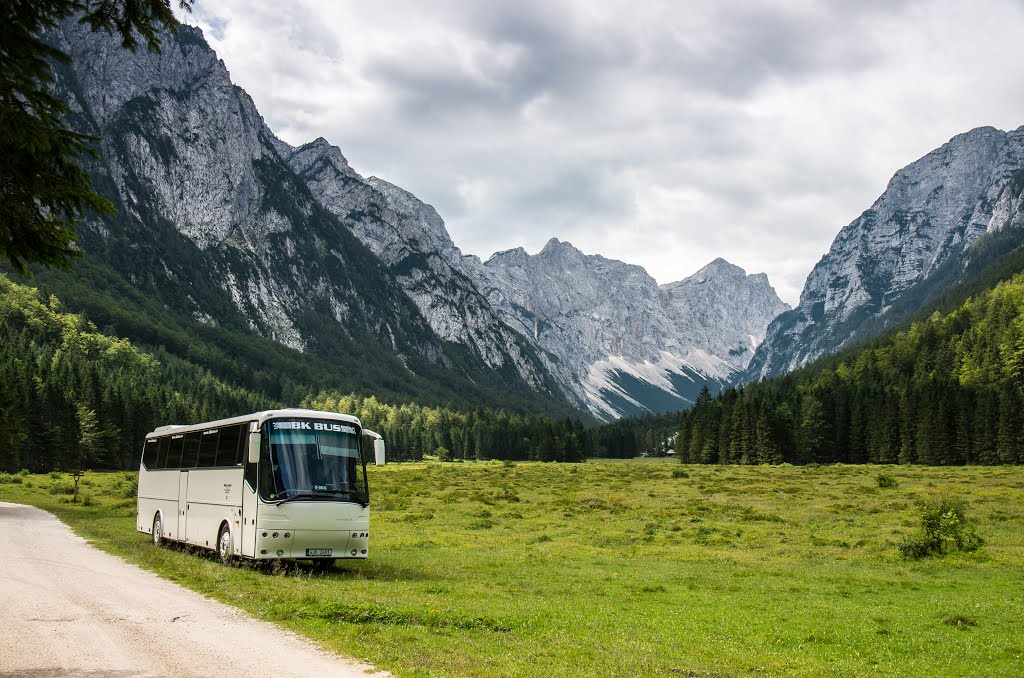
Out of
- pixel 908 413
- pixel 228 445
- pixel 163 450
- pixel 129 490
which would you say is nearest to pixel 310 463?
pixel 228 445

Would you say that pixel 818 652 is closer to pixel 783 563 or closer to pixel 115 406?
pixel 783 563

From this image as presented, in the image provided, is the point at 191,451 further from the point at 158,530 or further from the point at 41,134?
the point at 41,134

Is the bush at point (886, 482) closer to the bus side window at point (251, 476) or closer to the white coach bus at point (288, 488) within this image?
the white coach bus at point (288, 488)

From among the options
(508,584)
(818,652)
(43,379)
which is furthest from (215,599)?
(43,379)

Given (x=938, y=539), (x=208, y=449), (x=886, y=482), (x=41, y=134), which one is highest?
(x=41, y=134)

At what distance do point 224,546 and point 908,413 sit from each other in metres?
132

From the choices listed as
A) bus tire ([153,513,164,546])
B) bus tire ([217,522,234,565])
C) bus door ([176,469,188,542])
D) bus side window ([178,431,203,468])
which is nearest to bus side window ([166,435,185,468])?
bus side window ([178,431,203,468])

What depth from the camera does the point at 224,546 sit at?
27781mm

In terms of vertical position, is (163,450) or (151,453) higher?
(163,450)

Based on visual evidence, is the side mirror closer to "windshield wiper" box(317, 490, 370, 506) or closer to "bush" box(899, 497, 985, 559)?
"windshield wiper" box(317, 490, 370, 506)

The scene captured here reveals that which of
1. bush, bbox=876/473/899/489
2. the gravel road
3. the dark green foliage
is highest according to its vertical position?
the dark green foliage

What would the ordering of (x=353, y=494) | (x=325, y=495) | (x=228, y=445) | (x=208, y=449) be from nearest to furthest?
(x=325, y=495) → (x=353, y=494) → (x=228, y=445) → (x=208, y=449)

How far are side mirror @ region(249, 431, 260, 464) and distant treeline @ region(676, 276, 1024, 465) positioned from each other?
12542cm

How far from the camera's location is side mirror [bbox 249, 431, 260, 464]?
25.5 meters
